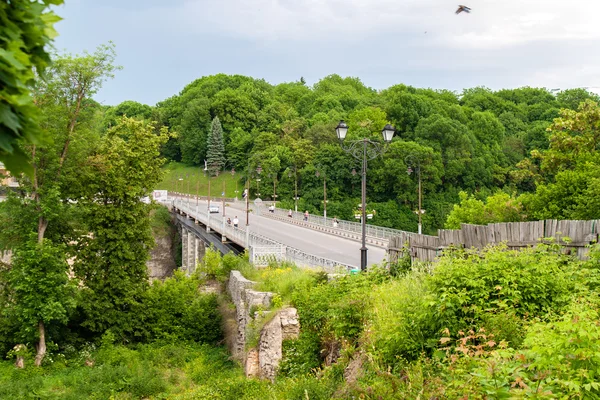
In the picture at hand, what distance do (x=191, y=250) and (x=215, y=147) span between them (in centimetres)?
4914

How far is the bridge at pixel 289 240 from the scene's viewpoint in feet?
81.7

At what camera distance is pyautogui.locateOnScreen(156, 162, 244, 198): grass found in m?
102

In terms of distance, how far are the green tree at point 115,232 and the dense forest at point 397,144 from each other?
23319mm

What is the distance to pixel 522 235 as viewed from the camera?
10.3 m

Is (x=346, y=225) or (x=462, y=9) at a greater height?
(x=462, y=9)

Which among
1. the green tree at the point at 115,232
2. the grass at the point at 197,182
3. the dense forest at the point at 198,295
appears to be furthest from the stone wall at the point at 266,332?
the grass at the point at 197,182

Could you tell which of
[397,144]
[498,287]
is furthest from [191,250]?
[498,287]

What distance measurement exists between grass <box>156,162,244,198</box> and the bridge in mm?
28650

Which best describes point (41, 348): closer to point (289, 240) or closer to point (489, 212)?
point (289, 240)

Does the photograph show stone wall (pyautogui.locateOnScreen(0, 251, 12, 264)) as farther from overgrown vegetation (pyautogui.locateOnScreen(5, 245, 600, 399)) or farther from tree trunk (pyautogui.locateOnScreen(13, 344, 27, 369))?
overgrown vegetation (pyautogui.locateOnScreen(5, 245, 600, 399))

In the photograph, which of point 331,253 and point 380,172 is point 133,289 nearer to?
point 331,253

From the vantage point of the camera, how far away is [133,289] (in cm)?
2505

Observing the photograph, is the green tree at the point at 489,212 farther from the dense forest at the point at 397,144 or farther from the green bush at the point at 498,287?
the green bush at the point at 498,287

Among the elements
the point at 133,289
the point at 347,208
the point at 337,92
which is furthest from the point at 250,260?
the point at 337,92
